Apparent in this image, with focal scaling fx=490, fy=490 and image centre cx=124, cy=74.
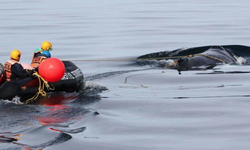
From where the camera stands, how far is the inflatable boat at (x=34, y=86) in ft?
47.1

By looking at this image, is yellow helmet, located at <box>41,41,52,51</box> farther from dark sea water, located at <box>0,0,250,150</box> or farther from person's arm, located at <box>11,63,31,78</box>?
person's arm, located at <box>11,63,31,78</box>

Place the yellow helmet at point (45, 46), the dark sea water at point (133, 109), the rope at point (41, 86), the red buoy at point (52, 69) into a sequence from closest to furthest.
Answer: the dark sea water at point (133, 109), the red buoy at point (52, 69), the rope at point (41, 86), the yellow helmet at point (45, 46)

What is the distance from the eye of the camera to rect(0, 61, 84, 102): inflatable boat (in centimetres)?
1435

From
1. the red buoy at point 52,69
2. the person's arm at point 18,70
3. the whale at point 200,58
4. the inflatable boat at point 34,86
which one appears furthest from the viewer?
the whale at point 200,58

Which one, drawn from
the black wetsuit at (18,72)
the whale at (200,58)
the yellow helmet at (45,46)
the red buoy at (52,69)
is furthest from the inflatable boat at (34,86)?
the whale at (200,58)

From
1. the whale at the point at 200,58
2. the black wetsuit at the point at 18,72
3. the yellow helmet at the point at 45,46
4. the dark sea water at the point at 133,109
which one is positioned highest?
the yellow helmet at the point at 45,46

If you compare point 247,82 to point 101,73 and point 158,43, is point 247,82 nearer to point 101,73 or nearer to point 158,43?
point 101,73

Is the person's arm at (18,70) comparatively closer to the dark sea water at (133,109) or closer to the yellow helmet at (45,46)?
the dark sea water at (133,109)

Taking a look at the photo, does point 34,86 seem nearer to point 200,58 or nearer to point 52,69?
point 52,69

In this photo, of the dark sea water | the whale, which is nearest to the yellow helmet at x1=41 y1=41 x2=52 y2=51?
the dark sea water

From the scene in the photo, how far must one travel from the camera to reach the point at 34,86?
49.1ft

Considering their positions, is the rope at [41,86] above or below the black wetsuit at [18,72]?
below

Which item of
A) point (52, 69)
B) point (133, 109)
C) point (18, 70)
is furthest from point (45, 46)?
point (133, 109)

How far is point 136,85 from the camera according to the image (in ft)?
55.9
